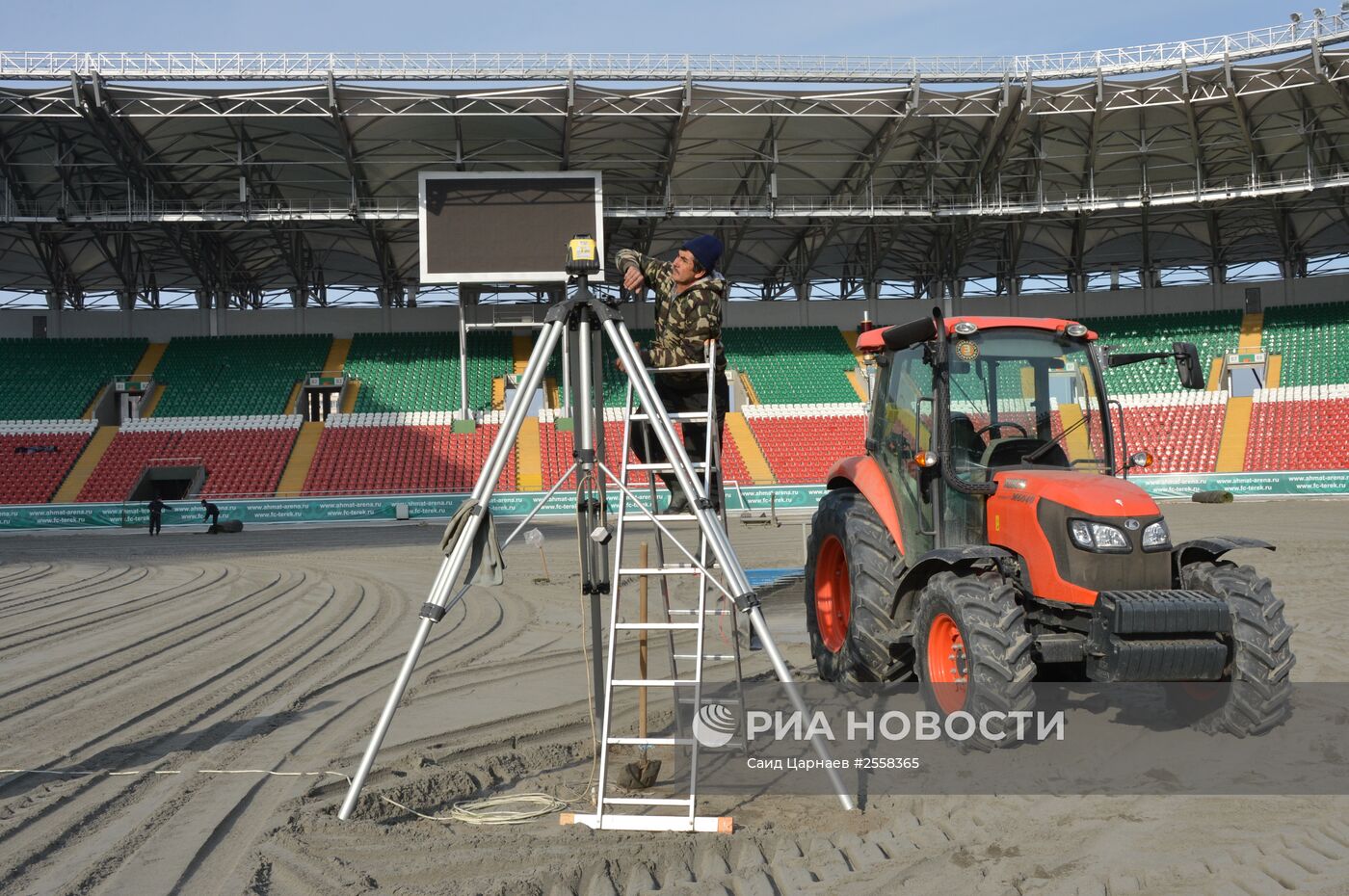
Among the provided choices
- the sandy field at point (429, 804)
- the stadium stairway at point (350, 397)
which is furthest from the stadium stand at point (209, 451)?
the sandy field at point (429, 804)

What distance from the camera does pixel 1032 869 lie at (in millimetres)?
3779

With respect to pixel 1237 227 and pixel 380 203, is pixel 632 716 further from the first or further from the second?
pixel 1237 227

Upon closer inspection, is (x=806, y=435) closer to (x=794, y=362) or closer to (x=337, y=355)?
(x=794, y=362)

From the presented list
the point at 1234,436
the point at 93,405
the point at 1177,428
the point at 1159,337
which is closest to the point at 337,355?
the point at 93,405

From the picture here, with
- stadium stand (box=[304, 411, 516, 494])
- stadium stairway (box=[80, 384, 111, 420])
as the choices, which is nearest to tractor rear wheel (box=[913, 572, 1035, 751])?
stadium stand (box=[304, 411, 516, 494])

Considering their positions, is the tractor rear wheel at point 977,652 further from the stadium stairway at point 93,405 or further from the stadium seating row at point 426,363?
the stadium stairway at point 93,405

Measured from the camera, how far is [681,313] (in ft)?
16.4

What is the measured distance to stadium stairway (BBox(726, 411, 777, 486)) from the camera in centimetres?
2997

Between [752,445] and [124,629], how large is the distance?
23289 mm

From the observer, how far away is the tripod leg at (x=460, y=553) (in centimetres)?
436

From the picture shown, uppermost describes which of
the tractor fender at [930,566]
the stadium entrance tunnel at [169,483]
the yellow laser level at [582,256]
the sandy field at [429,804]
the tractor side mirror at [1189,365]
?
the yellow laser level at [582,256]

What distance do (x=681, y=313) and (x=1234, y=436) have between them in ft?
99.2

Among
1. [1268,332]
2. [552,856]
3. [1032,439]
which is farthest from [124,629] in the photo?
[1268,332]

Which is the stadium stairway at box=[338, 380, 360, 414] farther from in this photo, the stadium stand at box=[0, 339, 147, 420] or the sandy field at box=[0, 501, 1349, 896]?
the sandy field at box=[0, 501, 1349, 896]
